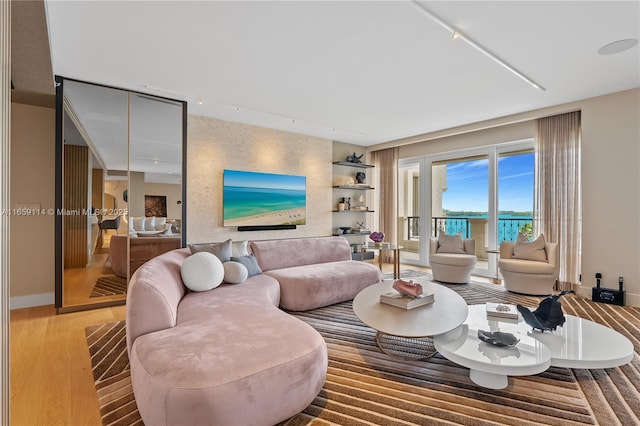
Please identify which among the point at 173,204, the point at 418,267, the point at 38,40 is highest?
the point at 38,40

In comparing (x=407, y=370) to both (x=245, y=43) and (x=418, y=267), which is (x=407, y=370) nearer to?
(x=245, y=43)

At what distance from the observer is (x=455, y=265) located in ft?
15.2

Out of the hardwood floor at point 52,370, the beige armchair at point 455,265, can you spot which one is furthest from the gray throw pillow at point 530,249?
the hardwood floor at point 52,370

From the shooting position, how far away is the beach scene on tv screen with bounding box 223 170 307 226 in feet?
16.3

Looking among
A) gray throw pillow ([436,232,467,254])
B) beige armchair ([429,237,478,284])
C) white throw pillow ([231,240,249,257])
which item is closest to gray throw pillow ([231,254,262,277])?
white throw pillow ([231,240,249,257])

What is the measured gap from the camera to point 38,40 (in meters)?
2.37

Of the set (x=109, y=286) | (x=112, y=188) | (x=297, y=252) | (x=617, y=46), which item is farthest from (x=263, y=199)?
(x=617, y=46)

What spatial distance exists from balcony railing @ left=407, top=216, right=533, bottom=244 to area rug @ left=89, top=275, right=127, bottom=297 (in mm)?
5216

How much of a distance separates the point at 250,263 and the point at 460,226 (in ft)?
13.9

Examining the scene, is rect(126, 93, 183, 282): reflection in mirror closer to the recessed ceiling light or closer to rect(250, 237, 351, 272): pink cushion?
rect(250, 237, 351, 272): pink cushion

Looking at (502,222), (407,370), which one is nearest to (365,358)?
(407,370)

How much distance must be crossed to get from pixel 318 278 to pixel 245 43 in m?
2.38

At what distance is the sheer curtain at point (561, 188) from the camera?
421 centimetres

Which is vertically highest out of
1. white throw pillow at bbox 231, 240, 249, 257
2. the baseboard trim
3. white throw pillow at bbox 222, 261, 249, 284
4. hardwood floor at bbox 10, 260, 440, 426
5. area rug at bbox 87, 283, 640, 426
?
white throw pillow at bbox 231, 240, 249, 257
